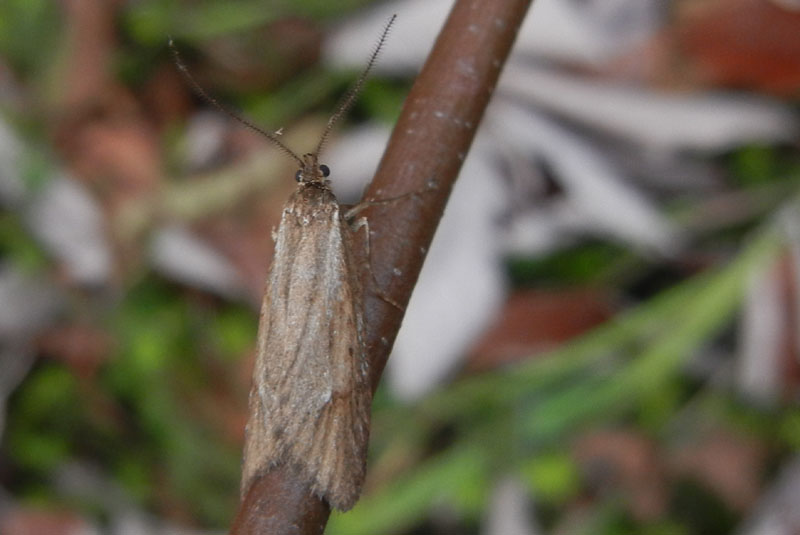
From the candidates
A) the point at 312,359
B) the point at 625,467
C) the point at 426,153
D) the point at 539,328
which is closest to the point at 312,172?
the point at 312,359

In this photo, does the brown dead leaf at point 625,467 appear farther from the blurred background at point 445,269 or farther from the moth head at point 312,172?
the moth head at point 312,172

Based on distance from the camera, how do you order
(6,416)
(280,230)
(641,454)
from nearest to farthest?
1. (280,230)
2. (641,454)
3. (6,416)

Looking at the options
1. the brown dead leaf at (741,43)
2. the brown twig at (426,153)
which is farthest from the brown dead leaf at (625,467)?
the brown twig at (426,153)

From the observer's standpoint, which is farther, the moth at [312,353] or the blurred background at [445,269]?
the blurred background at [445,269]

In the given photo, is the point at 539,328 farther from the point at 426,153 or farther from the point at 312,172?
the point at 426,153

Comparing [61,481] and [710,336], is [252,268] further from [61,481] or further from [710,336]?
[710,336]

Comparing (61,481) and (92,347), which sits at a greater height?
(92,347)

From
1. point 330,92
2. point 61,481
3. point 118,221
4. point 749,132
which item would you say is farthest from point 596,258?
point 61,481

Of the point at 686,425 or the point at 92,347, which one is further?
the point at 92,347
